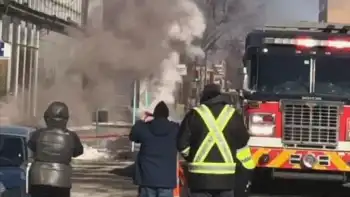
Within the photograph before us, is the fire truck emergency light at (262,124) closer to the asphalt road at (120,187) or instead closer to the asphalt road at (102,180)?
the asphalt road at (120,187)

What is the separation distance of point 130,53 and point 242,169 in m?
16.7

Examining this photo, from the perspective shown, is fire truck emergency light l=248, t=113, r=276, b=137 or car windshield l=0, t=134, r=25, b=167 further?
fire truck emergency light l=248, t=113, r=276, b=137

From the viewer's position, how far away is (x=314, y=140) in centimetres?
1184

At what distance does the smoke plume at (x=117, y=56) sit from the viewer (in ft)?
72.8

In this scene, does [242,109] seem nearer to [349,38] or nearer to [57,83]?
[349,38]

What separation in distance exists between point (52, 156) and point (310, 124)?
586 cm

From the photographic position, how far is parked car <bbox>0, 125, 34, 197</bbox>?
7422mm

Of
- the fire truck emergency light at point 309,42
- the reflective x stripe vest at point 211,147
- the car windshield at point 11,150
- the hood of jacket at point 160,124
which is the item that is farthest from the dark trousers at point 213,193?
the fire truck emergency light at point 309,42

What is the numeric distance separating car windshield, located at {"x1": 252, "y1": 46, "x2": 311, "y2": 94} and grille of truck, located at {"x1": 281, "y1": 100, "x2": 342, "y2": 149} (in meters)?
0.29

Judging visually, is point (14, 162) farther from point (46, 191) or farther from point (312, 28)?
point (312, 28)

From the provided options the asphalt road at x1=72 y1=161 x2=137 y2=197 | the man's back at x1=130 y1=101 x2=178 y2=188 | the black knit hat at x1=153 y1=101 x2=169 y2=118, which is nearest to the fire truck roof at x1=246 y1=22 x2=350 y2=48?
the asphalt road at x1=72 y1=161 x2=137 y2=197

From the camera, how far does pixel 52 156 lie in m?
7.12

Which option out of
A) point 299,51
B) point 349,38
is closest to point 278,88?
point 299,51

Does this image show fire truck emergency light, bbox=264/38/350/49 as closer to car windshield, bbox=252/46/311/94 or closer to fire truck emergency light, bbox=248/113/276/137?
car windshield, bbox=252/46/311/94
